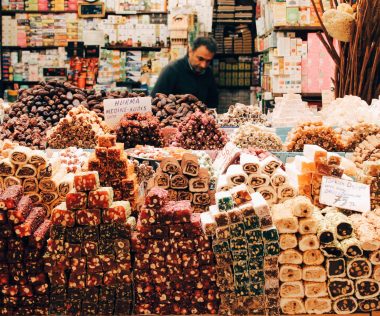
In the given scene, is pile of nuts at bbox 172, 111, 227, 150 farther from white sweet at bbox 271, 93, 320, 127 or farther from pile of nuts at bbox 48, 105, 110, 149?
white sweet at bbox 271, 93, 320, 127

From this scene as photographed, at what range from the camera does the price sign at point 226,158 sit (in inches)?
96.1

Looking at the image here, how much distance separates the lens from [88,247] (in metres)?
1.93

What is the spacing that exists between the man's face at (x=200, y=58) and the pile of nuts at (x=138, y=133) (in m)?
2.39

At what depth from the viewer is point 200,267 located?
195 cm

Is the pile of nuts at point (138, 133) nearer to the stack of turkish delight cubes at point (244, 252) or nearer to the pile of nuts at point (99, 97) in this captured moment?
the pile of nuts at point (99, 97)

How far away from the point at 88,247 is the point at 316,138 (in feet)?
5.01

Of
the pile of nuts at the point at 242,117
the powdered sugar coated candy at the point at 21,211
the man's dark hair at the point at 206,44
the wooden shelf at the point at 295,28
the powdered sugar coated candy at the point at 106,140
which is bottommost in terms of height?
the powdered sugar coated candy at the point at 21,211

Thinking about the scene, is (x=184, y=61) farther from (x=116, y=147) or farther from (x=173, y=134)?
(x=116, y=147)

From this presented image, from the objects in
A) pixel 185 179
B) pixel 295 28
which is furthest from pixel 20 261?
pixel 295 28

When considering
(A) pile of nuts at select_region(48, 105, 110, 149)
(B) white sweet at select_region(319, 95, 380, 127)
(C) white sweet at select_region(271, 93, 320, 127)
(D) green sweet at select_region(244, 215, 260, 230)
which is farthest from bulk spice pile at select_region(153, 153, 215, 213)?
(C) white sweet at select_region(271, 93, 320, 127)

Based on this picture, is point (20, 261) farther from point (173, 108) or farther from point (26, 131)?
point (173, 108)

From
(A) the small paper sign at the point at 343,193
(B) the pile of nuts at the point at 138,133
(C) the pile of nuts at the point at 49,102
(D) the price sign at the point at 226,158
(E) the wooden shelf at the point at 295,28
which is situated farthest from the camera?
→ (E) the wooden shelf at the point at 295,28

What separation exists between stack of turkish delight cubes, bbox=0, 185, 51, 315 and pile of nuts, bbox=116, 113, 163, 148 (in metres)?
1.34

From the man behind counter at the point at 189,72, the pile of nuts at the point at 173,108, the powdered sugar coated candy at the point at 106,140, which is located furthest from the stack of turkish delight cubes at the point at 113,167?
the man behind counter at the point at 189,72
